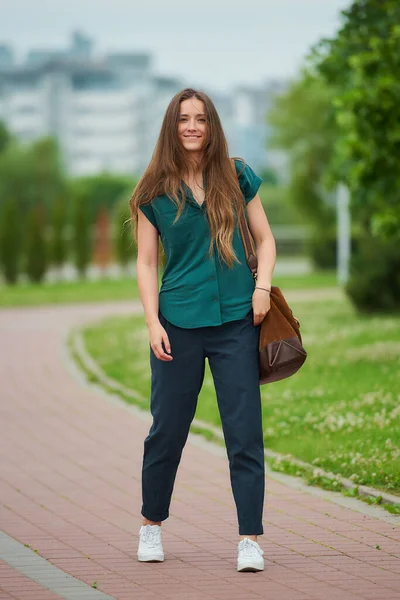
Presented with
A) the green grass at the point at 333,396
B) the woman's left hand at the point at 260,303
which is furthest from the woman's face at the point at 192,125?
the green grass at the point at 333,396

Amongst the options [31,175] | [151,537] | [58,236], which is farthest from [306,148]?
[31,175]

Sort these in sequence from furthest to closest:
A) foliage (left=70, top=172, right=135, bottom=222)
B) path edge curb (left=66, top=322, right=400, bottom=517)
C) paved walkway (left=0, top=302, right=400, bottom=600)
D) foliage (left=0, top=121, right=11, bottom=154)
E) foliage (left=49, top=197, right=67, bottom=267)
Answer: foliage (left=70, top=172, right=135, bottom=222) → foliage (left=0, top=121, right=11, bottom=154) → foliage (left=49, top=197, right=67, bottom=267) → path edge curb (left=66, top=322, right=400, bottom=517) → paved walkway (left=0, top=302, right=400, bottom=600)

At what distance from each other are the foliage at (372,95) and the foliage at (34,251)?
19762mm

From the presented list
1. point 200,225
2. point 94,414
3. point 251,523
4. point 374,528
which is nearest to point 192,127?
point 200,225

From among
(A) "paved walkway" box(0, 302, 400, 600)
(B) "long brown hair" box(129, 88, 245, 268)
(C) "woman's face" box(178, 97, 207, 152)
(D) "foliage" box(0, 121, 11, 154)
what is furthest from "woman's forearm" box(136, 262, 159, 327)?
(D) "foliage" box(0, 121, 11, 154)

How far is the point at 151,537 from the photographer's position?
5426mm

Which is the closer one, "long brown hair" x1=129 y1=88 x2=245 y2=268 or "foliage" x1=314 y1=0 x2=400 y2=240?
"long brown hair" x1=129 y1=88 x2=245 y2=268

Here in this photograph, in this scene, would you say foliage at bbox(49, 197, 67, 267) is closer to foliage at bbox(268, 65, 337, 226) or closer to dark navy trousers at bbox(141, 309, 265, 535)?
foliage at bbox(268, 65, 337, 226)

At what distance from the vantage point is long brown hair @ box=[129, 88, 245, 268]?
5160 millimetres

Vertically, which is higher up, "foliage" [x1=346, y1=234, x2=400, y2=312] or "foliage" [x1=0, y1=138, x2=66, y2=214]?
"foliage" [x1=346, y1=234, x2=400, y2=312]

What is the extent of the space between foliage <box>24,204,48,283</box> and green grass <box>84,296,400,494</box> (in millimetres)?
15454

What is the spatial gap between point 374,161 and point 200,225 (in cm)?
791

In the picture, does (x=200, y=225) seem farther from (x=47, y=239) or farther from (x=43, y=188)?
(x=43, y=188)

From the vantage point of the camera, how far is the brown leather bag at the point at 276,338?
5.16m
